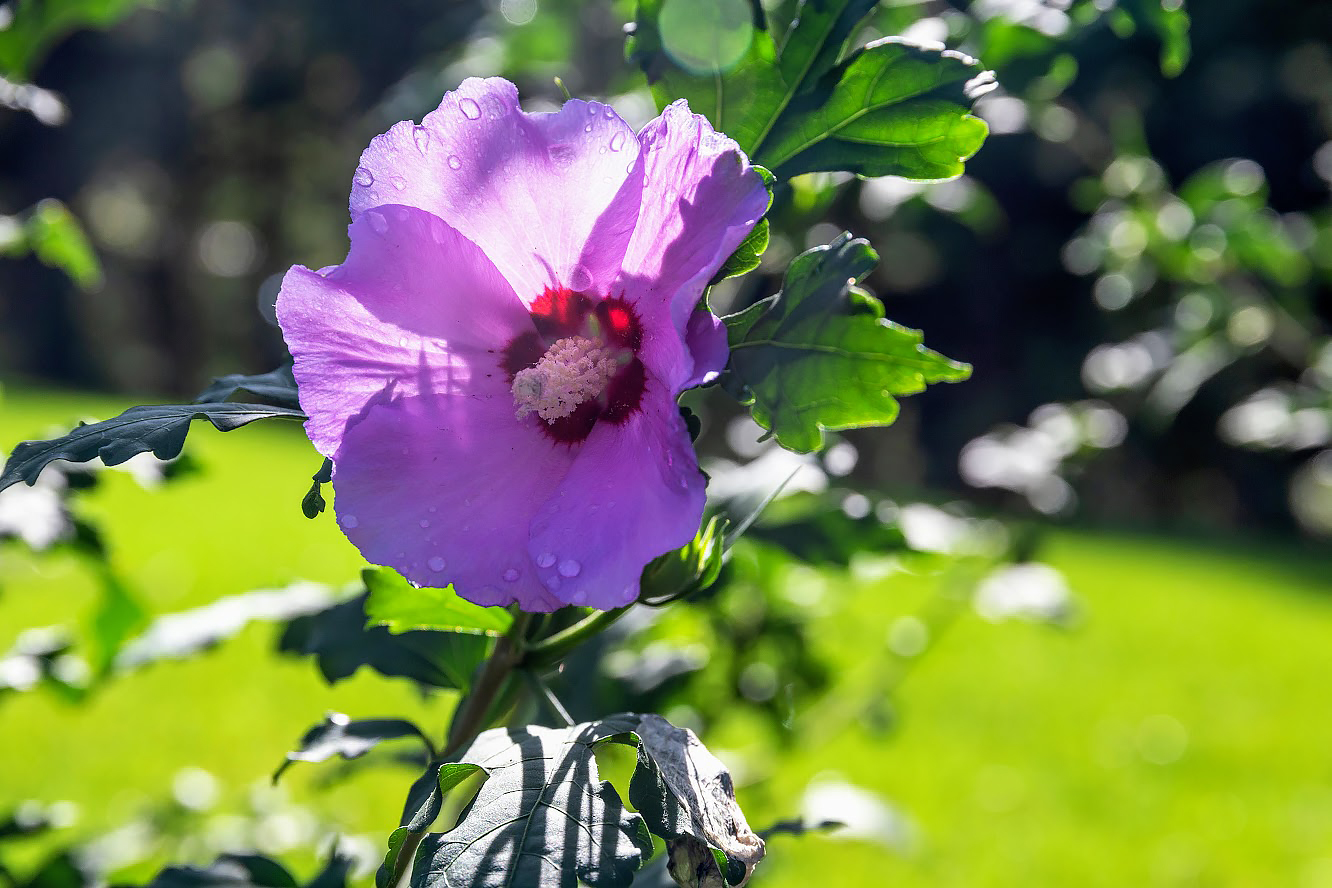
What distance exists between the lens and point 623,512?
0.61 m

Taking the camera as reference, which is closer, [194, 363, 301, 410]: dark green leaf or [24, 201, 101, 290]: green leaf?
[194, 363, 301, 410]: dark green leaf

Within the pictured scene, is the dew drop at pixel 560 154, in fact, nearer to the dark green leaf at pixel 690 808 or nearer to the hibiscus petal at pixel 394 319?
the hibiscus petal at pixel 394 319

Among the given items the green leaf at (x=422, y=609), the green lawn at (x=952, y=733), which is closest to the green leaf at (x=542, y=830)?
the green leaf at (x=422, y=609)

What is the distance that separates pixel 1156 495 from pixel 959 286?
8.00 feet

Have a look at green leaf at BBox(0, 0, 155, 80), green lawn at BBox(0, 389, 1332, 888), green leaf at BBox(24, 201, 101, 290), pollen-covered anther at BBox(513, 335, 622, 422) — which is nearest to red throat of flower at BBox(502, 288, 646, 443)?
pollen-covered anther at BBox(513, 335, 622, 422)

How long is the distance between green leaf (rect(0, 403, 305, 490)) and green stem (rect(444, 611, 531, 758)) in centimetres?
22

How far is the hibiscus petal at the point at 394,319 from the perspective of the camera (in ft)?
2.11

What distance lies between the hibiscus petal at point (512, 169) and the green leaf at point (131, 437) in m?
0.13

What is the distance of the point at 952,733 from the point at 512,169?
12.4ft

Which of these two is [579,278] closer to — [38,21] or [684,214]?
[684,214]

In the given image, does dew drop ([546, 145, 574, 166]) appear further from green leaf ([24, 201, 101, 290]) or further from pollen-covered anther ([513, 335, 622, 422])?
green leaf ([24, 201, 101, 290])

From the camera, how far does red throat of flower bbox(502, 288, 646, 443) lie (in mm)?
682

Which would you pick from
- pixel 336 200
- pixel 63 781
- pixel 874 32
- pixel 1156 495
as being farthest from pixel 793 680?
pixel 336 200

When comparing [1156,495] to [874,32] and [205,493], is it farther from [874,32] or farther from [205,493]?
[874,32]
